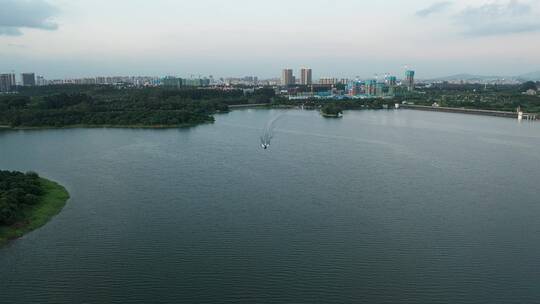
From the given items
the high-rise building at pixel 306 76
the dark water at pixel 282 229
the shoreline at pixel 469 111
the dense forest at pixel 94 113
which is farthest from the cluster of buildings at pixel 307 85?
the dark water at pixel 282 229

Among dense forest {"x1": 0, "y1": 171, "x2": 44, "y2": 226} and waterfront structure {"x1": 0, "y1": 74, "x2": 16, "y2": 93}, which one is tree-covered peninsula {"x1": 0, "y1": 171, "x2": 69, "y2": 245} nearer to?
dense forest {"x1": 0, "y1": 171, "x2": 44, "y2": 226}

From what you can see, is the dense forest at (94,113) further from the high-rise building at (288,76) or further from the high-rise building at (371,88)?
the high-rise building at (288,76)

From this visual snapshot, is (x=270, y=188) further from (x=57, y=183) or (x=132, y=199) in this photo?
(x=57, y=183)

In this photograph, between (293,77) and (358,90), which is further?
(293,77)

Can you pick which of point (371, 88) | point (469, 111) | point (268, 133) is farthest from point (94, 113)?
point (371, 88)

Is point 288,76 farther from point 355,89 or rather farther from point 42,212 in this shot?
point 42,212

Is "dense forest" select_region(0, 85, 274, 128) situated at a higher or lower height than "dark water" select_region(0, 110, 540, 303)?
higher

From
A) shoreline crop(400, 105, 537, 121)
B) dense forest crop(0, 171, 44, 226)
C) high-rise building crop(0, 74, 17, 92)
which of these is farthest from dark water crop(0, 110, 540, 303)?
high-rise building crop(0, 74, 17, 92)
